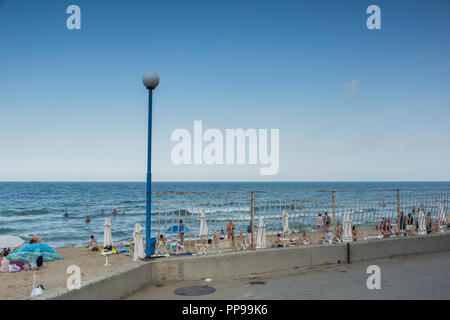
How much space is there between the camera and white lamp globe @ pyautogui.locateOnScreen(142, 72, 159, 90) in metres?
7.10

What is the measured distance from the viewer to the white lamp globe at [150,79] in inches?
279

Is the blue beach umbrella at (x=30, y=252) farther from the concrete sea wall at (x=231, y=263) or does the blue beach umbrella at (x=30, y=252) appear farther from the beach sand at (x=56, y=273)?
the concrete sea wall at (x=231, y=263)

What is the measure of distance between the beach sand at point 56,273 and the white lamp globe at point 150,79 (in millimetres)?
6933

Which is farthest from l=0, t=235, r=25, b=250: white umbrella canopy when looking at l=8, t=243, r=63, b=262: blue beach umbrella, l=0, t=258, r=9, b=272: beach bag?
l=8, t=243, r=63, b=262: blue beach umbrella

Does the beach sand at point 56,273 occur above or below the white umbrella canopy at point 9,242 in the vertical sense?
below

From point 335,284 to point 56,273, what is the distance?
13510 mm

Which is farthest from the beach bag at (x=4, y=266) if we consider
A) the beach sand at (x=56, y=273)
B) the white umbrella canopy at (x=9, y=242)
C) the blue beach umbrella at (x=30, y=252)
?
the white umbrella canopy at (x=9, y=242)

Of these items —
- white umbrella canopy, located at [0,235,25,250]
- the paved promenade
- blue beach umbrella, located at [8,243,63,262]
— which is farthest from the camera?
white umbrella canopy, located at [0,235,25,250]

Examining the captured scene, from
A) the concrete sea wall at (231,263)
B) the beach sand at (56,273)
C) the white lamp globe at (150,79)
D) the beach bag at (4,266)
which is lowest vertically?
the beach sand at (56,273)

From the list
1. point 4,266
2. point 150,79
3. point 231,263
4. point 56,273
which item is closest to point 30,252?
point 56,273

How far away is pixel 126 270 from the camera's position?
593cm

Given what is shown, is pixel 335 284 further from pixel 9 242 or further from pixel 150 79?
pixel 9 242

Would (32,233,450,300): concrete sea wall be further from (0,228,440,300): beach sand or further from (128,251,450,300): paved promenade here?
(0,228,440,300): beach sand

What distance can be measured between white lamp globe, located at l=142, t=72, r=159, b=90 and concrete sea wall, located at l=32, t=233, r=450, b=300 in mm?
3539
